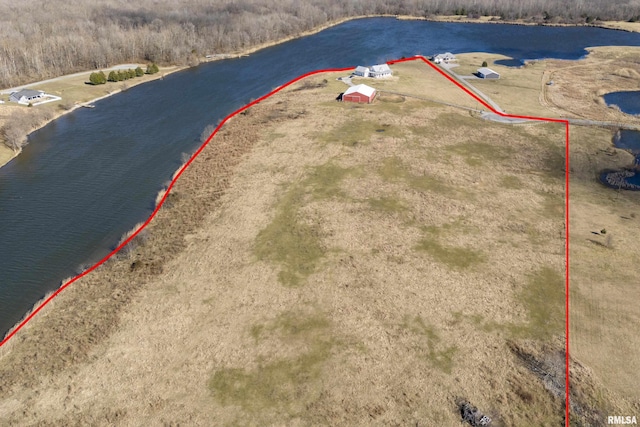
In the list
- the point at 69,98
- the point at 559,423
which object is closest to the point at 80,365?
the point at 559,423

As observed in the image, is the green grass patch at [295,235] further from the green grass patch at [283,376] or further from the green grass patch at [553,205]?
the green grass patch at [553,205]

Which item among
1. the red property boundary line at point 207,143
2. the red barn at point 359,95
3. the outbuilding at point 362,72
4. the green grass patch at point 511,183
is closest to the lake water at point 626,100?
the red property boundary line at point 207,143

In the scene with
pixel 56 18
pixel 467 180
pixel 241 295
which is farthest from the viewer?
pixel 56 18

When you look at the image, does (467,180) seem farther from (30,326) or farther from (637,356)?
(30,326)

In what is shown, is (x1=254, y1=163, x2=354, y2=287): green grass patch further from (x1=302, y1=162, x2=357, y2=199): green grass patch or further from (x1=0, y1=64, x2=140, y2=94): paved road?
(x1=0, y1=64, x2=140, y2=94): paved road

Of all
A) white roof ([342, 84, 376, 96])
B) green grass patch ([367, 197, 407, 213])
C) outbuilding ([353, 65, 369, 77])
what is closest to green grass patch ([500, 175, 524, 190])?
green grass patch ([367, 197, 407, 213])

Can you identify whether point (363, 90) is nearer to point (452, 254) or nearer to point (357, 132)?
point (357, 132)

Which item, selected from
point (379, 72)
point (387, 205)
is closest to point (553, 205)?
point (387, 205)
